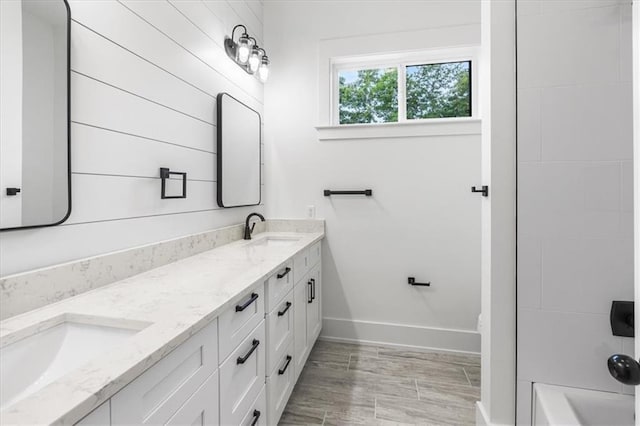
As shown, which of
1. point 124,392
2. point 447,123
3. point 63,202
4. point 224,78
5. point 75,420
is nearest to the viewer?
point 75,420

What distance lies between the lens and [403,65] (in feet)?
8.07

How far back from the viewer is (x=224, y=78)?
2.01 m

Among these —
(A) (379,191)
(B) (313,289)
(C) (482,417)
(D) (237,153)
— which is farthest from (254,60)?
(C) (482,417)

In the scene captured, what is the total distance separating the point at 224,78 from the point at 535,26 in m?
1.68

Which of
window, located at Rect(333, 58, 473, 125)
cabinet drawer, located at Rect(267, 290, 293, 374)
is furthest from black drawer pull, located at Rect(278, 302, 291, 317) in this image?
window, located at Rect(333, 58, 473, 125)

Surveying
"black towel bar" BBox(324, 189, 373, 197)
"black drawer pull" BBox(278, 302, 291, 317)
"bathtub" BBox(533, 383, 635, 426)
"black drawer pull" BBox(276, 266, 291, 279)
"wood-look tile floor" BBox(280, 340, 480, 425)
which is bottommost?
"wood-look tile floor" BBox(280, 340, 480, 425)

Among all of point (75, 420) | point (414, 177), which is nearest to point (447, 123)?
point (414, 177)

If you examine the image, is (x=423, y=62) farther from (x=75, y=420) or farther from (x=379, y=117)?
(x=75, y=420)

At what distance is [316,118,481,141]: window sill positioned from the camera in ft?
7.30

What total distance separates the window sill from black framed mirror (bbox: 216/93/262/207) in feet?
1.76

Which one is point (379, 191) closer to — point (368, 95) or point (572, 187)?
point (368, 95)

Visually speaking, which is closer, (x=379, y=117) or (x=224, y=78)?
(x=224, y=78)

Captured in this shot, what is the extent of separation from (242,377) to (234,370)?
0.29ft

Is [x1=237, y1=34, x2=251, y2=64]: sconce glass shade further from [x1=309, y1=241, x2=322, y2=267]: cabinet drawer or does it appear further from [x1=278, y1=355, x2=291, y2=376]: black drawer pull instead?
[x1=278, y1=355, x2=291, y2=376]: black drawer pull
